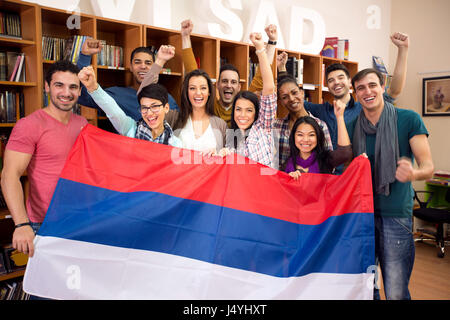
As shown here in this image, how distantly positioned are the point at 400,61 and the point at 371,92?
358 millimetres

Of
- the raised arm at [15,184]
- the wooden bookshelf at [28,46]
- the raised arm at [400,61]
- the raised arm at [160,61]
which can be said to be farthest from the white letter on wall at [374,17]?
the raised arm at [15,184]

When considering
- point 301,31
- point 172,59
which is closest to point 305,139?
point 172,59

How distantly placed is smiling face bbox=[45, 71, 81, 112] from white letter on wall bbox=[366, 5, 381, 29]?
217 inches

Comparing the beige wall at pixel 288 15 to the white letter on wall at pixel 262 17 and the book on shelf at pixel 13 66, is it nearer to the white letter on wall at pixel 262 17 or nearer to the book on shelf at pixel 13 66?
the white letter on wall at pixel 262 17

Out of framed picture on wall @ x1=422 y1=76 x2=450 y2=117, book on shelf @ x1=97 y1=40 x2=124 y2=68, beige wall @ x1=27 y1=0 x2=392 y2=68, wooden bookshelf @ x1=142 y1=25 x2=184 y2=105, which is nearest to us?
book on shelf @ x1=97 y1=40 x2=124 y2=68

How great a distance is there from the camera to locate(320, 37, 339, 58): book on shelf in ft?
17.3

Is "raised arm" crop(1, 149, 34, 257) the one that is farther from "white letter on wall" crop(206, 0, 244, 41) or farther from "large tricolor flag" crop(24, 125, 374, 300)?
"white letter on wall" crop(206, 0, 244, 41)

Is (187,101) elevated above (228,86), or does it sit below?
below

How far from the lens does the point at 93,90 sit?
2.17 m

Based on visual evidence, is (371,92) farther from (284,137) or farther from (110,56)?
(110,56)

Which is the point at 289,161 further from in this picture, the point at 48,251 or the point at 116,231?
the point at 48,251

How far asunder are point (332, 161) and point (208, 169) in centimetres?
75

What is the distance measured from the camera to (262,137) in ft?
7.46

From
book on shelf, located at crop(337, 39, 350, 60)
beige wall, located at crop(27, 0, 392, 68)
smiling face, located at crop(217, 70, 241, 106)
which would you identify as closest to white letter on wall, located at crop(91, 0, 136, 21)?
beige wall, located at crop(27, 0, 392, 68)
